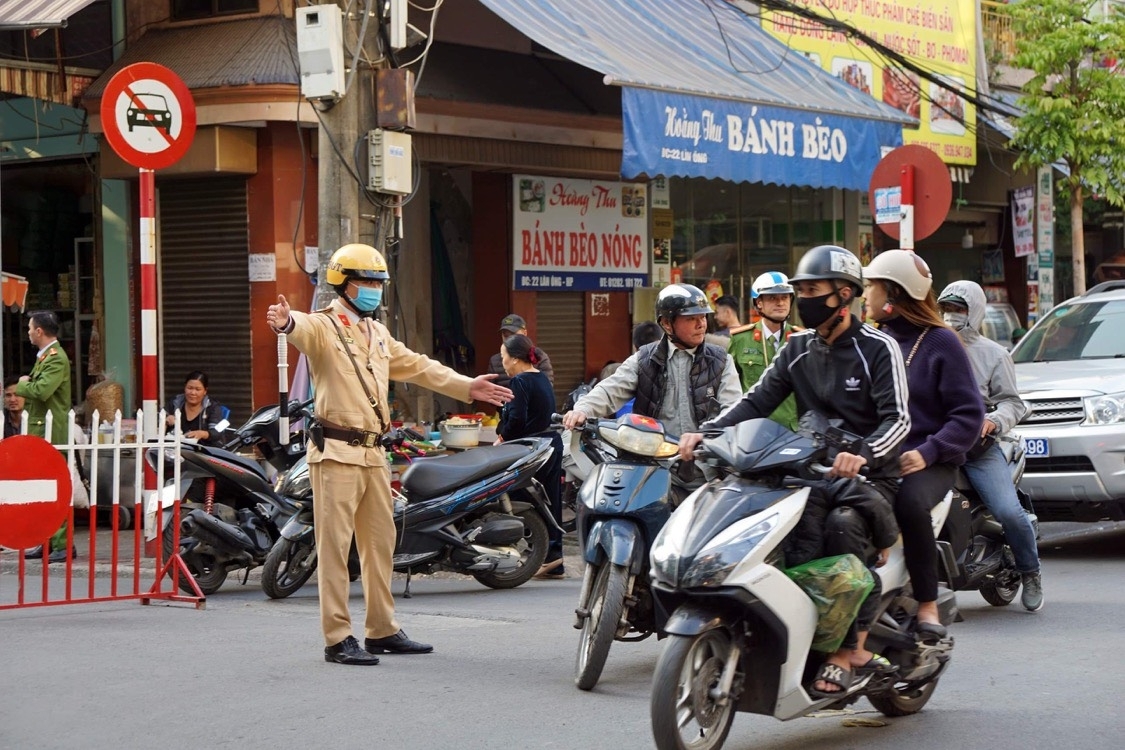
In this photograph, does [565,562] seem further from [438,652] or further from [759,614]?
[759,614]

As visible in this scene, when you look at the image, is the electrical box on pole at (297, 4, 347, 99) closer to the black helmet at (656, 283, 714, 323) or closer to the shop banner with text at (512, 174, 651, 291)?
the black helmet at (656, 283, 714, 323)

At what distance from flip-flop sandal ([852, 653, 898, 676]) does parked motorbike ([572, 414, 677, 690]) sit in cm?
114

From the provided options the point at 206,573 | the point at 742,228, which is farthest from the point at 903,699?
the point at 742,228

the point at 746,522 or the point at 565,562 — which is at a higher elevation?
the point at 746,522

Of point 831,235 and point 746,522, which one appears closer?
point 746,522

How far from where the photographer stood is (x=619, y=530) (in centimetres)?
642

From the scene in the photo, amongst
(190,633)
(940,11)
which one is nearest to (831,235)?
(940,11)

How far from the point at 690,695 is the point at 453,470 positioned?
15.9 feet

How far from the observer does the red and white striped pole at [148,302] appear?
949cm

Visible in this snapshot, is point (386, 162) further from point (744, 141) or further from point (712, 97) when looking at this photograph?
point (744, 141)

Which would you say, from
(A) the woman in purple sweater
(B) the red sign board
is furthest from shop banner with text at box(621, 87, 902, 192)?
(A) the woman in purple sweater

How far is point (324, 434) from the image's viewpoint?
7027mm

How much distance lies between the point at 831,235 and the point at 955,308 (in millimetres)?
11351

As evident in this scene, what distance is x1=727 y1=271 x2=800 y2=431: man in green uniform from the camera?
32.4 ft
